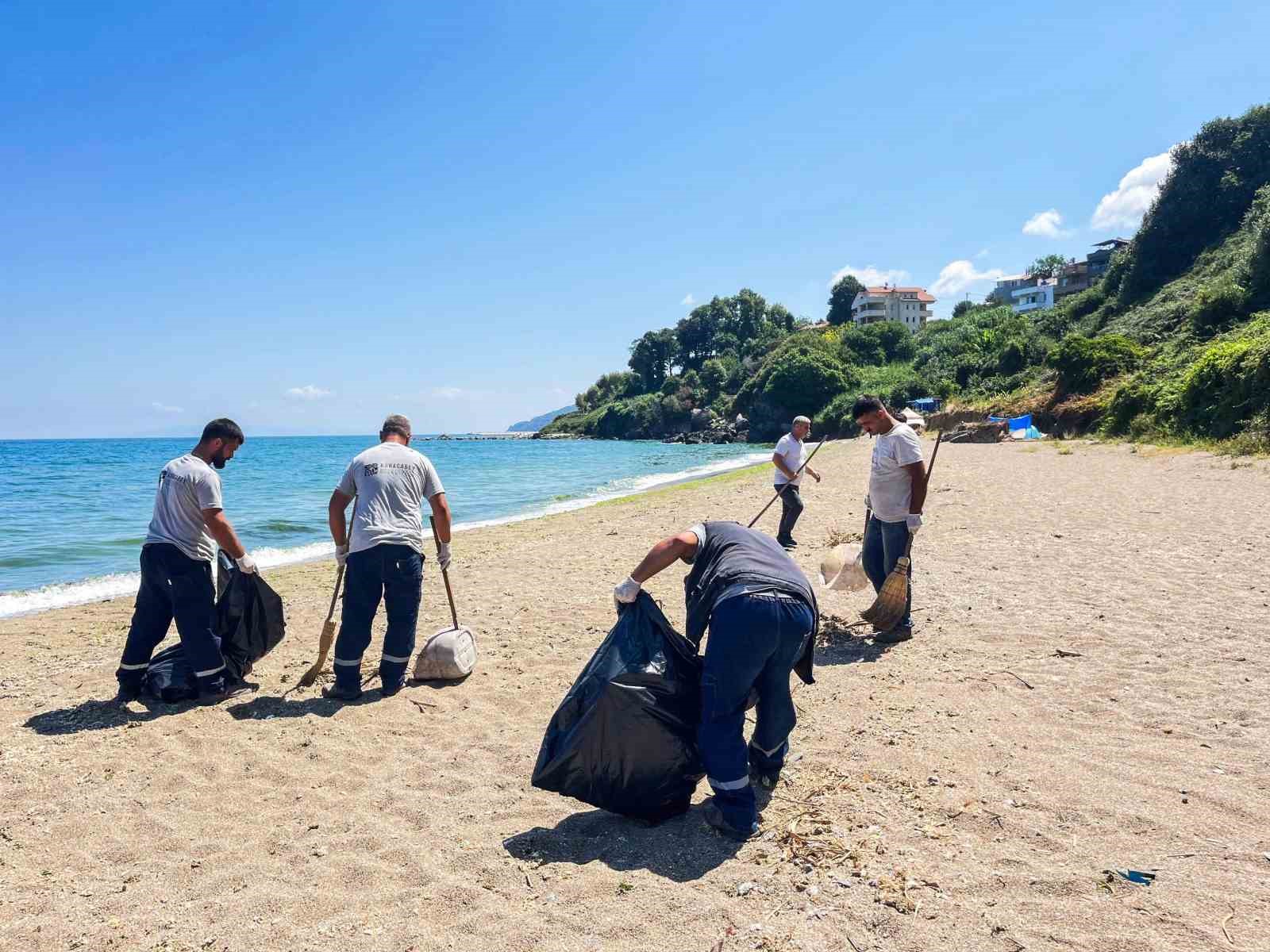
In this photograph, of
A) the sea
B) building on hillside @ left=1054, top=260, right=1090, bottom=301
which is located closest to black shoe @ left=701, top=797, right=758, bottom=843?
the sea

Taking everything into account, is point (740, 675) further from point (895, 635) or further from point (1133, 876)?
point (895, 635)

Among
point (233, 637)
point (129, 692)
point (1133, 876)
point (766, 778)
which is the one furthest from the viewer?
point (233, 637)

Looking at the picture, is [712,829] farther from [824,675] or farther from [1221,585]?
[1221,585]

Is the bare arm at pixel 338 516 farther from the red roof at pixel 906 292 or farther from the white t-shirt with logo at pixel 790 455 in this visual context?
the red roof at pixel 906 292

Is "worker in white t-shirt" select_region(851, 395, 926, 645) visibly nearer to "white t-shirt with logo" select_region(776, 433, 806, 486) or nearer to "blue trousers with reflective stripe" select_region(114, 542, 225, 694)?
"white t-shirt with logo" select_region(776, 433, 806, 486)

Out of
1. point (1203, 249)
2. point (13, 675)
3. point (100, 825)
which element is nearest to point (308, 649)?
point (13, 675)

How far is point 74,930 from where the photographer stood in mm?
2865

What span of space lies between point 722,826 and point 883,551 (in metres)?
3.38

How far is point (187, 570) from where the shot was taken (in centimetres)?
511

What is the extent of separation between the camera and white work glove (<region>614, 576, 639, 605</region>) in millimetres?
3436

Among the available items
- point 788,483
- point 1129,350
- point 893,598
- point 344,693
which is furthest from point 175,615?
point 1129,350

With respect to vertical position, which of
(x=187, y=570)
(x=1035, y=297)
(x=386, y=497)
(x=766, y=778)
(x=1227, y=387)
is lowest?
(x=766, y=778)

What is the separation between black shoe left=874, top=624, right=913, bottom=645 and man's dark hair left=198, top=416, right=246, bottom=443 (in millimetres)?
5237

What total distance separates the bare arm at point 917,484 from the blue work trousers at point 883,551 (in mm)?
156
